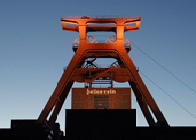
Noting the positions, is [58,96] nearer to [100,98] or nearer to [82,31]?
[100,98]

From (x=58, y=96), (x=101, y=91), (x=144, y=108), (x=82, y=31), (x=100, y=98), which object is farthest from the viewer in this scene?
(x=144, y=108)

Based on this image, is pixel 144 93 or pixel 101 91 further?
pixel 144 93

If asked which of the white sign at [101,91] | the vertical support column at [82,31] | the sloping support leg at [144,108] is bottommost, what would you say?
the sloping support leg at [144,108]

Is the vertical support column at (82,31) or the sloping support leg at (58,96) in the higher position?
the vertical support column at (82,31)

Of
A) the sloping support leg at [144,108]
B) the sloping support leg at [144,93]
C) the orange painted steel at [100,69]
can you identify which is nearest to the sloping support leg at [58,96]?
the orange painted steel at [100,69]

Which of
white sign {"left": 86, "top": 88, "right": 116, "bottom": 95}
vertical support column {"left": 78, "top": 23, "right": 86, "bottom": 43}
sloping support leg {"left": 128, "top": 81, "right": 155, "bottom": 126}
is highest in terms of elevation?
vertical support column {"left": 78, "top": 23, "right": 86, "bottom": 43}

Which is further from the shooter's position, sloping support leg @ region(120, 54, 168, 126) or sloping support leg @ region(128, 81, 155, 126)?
sloping support leg @ region(128, 81, 155, 126)

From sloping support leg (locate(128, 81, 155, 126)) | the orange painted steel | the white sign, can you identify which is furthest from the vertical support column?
sloping support leg (locate(128, 81, 155, 126))

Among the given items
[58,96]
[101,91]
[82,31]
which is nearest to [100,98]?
[101,91]

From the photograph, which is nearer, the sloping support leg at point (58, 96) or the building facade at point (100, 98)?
the building facade at point (100, 98)

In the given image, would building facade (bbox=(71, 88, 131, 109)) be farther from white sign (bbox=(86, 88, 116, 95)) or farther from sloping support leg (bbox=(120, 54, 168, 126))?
sloping support leg (bbox=(120, 54, 168, 126))

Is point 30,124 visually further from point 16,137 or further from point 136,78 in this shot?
point 136,78

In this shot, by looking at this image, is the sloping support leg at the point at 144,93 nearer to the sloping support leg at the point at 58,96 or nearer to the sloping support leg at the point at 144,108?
the sloping support leg at the point at 144,108

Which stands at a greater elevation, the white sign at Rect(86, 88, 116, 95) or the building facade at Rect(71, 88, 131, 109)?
the white sign at Rect(86, 88, 116, 95)
